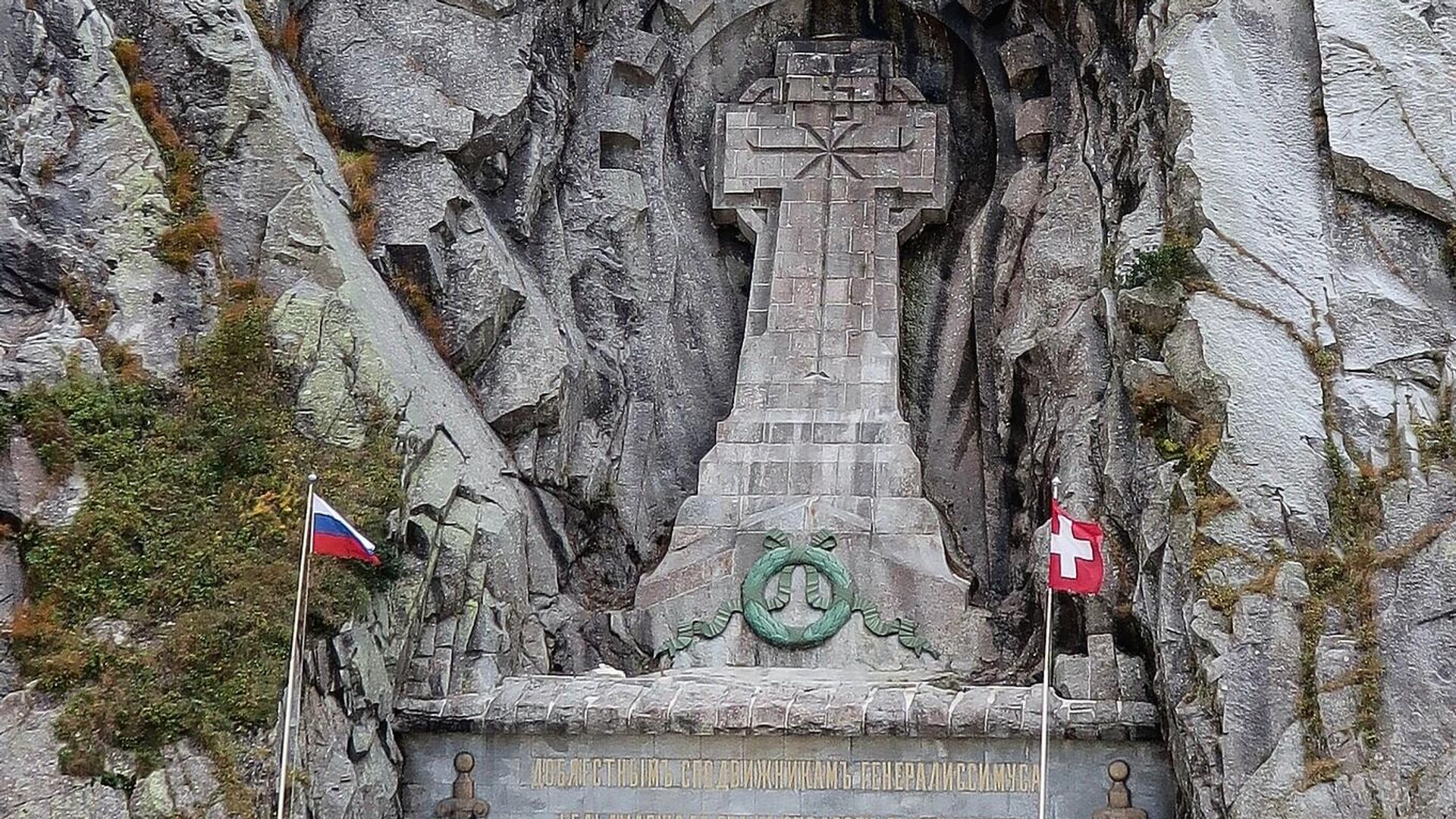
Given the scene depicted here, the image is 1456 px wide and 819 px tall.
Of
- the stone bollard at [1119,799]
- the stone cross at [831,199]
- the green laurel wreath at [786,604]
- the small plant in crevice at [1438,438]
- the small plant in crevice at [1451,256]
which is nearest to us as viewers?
the small plant in crevice at [1438,438]

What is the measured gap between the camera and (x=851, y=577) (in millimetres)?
26297

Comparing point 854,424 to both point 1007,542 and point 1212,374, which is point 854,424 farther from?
point 1212,374

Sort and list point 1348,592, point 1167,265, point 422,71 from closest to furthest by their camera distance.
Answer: point 1348,592
point 1167,265
point 422,71

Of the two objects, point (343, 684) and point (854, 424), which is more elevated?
point (854, 424)

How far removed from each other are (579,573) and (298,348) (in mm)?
5166

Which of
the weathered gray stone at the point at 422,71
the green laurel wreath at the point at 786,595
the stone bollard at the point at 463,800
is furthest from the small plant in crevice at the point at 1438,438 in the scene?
the weathered gray stone at the point at 422,71

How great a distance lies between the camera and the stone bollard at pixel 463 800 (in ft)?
76.2

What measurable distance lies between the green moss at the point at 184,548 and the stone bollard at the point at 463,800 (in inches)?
85.9

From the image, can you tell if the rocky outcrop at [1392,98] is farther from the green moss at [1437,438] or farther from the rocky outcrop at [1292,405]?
the green moss at [1437,438]

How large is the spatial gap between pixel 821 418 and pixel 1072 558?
704 cm

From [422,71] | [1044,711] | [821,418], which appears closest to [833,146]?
[821,418]

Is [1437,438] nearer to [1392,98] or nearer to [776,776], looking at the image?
[1392,98]

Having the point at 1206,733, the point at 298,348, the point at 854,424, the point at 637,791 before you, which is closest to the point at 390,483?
the point at 298,348

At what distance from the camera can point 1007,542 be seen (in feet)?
92.2
